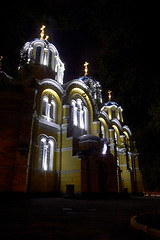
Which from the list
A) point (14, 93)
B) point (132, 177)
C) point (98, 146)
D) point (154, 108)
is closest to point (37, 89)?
point (14, 93)

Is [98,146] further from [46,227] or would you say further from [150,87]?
[46,227]

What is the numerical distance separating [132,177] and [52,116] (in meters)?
18.3

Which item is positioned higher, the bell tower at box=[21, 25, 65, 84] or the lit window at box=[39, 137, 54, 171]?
the bell tower at box=[21, 25, 65, 84]

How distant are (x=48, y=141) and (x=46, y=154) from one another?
1.40 m

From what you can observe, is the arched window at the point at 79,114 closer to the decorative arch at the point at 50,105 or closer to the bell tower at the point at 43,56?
the decorative arch at the point at 50,105

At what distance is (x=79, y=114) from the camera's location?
25141 millimetres

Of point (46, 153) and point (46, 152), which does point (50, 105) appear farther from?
point (46, 153)

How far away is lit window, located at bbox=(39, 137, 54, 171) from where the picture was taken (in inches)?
740

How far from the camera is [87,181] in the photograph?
742 inches

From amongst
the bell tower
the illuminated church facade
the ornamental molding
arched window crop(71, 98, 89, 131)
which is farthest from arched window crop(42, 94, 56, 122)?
the bell tower

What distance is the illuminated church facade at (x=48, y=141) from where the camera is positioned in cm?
1639

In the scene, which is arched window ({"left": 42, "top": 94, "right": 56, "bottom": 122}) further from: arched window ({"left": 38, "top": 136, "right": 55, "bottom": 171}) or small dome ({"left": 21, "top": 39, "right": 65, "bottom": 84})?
small dome ({"left": 21, "top": 39, "right": 65, "bottom": 84})

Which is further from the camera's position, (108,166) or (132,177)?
(132,177)

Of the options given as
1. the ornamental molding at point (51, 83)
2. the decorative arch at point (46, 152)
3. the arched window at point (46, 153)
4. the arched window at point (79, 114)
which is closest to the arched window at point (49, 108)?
the ornamental molding at point (51, 83)
